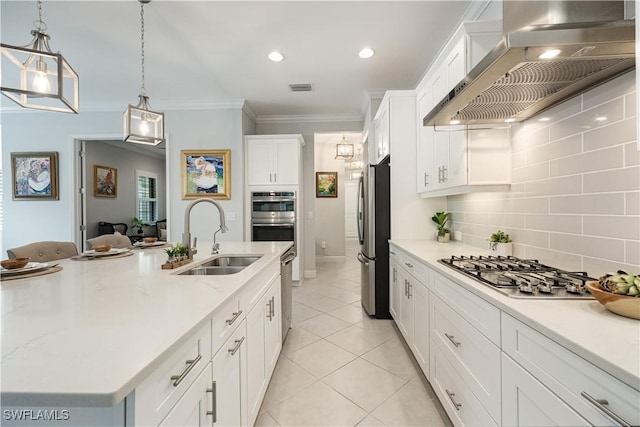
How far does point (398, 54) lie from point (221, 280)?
2941 millimetres

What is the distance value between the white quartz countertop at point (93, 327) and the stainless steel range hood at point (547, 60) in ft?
4.67

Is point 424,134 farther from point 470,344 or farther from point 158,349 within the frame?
point 158,349

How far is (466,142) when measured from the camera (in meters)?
1.96

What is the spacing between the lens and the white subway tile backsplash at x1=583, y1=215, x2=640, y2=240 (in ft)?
3.80

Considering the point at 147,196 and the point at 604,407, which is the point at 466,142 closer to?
the point at 604,407

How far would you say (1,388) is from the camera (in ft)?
1.67

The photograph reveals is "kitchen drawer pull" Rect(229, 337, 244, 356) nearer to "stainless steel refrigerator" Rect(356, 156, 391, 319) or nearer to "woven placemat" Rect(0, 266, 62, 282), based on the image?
"woven placemat" Rect(0, 266, 62, 282)

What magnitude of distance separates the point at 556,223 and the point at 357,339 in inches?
71.7

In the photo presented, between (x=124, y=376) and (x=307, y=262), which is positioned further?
(x=307, y=262)

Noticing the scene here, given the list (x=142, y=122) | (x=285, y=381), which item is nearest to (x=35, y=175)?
(x=142, y=122)

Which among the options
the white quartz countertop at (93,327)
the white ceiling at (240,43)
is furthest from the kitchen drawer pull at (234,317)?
the white ceiling at (240,43)

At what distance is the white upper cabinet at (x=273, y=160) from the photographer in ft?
14.7

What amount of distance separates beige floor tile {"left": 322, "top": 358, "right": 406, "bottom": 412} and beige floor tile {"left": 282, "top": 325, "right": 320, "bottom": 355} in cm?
49

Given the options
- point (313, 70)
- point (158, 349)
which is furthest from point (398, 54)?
point (158, 349)
